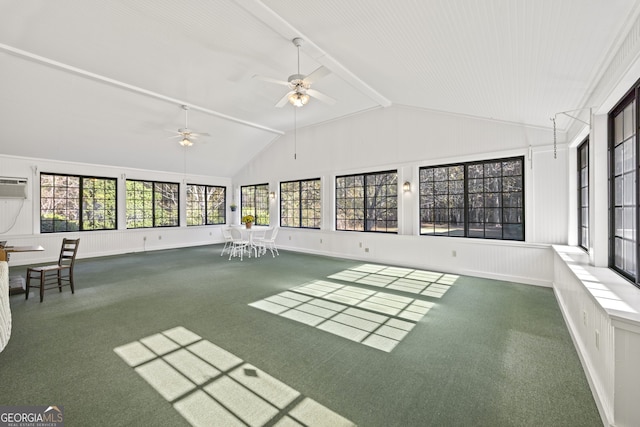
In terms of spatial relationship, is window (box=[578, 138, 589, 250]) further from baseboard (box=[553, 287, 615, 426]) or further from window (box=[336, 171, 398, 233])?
window (box=[336, 171, 398, 233])

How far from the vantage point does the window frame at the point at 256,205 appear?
32.9ft

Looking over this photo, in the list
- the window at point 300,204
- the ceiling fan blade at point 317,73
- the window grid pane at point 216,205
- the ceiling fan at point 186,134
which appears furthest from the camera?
the window grid pane at point 216,205

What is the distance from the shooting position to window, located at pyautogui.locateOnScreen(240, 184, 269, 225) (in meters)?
10.1

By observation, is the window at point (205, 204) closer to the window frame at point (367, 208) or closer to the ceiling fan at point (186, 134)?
the ceiling fan at point (186, 134)

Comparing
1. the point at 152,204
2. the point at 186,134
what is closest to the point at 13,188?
the point at 152,204

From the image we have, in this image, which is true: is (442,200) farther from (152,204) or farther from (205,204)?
(152,204)

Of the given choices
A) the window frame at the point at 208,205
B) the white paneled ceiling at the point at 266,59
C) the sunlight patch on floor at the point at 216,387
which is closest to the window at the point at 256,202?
the window frame at the point at 208,205

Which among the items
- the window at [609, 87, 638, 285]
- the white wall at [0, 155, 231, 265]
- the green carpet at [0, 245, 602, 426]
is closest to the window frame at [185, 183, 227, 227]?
the white wall at [0, 155, 231, 265]

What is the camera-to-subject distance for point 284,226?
9.34 m

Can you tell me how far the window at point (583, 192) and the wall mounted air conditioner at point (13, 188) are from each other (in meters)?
11.2

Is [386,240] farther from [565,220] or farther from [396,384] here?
[396,384]

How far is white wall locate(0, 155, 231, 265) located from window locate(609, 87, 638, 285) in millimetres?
10387

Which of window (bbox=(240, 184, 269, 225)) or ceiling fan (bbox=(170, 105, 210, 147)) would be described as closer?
ceiling fan (bbox=(170, 105, 210, 147))

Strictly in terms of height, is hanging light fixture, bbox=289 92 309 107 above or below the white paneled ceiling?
below
